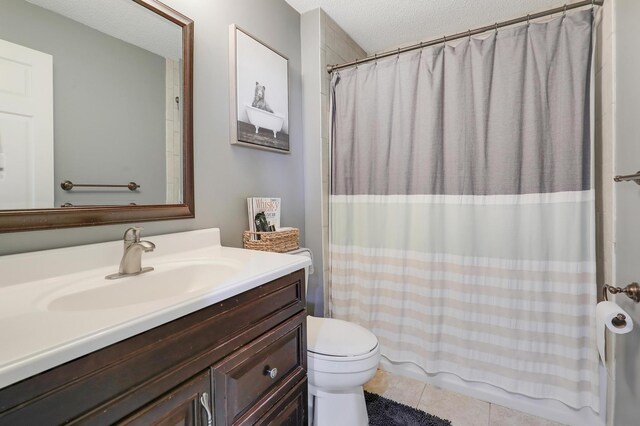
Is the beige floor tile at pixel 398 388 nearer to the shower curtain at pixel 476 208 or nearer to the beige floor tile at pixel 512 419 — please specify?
the shower curtain at pixel 476 208

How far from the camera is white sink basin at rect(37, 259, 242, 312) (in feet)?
2.40

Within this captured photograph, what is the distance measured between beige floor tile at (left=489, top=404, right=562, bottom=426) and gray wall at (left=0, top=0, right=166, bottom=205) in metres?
1.92

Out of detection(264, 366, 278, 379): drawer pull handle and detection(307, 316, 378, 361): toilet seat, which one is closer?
detection(264, 366, 278, 379): drawer pull handle

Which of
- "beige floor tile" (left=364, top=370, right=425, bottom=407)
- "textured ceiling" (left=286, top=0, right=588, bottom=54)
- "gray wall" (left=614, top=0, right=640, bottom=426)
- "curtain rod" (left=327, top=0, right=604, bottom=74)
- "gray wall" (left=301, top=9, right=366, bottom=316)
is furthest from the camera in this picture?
"gray wall" (left=301, top=9, right=366, bottom=316)

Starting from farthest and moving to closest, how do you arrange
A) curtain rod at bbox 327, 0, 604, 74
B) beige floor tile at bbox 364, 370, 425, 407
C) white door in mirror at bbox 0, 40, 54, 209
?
1. beige floor tile at bbox 364, 370, 425, 407
2. curtain rod at bbox 327, 0, 604, 74
3. white door in mirror at bbox 0, 40, 54, 209

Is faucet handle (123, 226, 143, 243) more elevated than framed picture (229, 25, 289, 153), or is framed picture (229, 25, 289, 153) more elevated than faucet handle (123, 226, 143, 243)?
framed picture (229, 25, 289, 153)

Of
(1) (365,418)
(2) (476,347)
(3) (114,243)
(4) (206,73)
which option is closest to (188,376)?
(3) (114,243)

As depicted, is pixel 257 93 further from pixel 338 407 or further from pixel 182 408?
pixel 338 407

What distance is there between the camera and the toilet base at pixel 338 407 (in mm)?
1235

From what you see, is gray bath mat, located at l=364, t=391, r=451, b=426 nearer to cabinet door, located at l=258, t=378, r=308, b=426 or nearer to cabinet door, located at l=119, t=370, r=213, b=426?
cabinet door, located at l=258, t=378, r=308, b=426

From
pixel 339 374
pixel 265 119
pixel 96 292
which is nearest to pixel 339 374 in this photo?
pixel 339 374

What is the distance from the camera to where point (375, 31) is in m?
2.06

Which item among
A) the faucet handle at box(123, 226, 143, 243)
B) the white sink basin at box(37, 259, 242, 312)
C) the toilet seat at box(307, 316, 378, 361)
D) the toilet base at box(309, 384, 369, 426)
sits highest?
the faucet handle at box(123, 226, 143, 243)

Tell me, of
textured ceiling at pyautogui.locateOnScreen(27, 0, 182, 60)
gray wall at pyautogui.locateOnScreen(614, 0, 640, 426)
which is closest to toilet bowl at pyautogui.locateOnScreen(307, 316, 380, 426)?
gray wall at pyautogui.locateOnScreen(614, 0, 640, 426)
